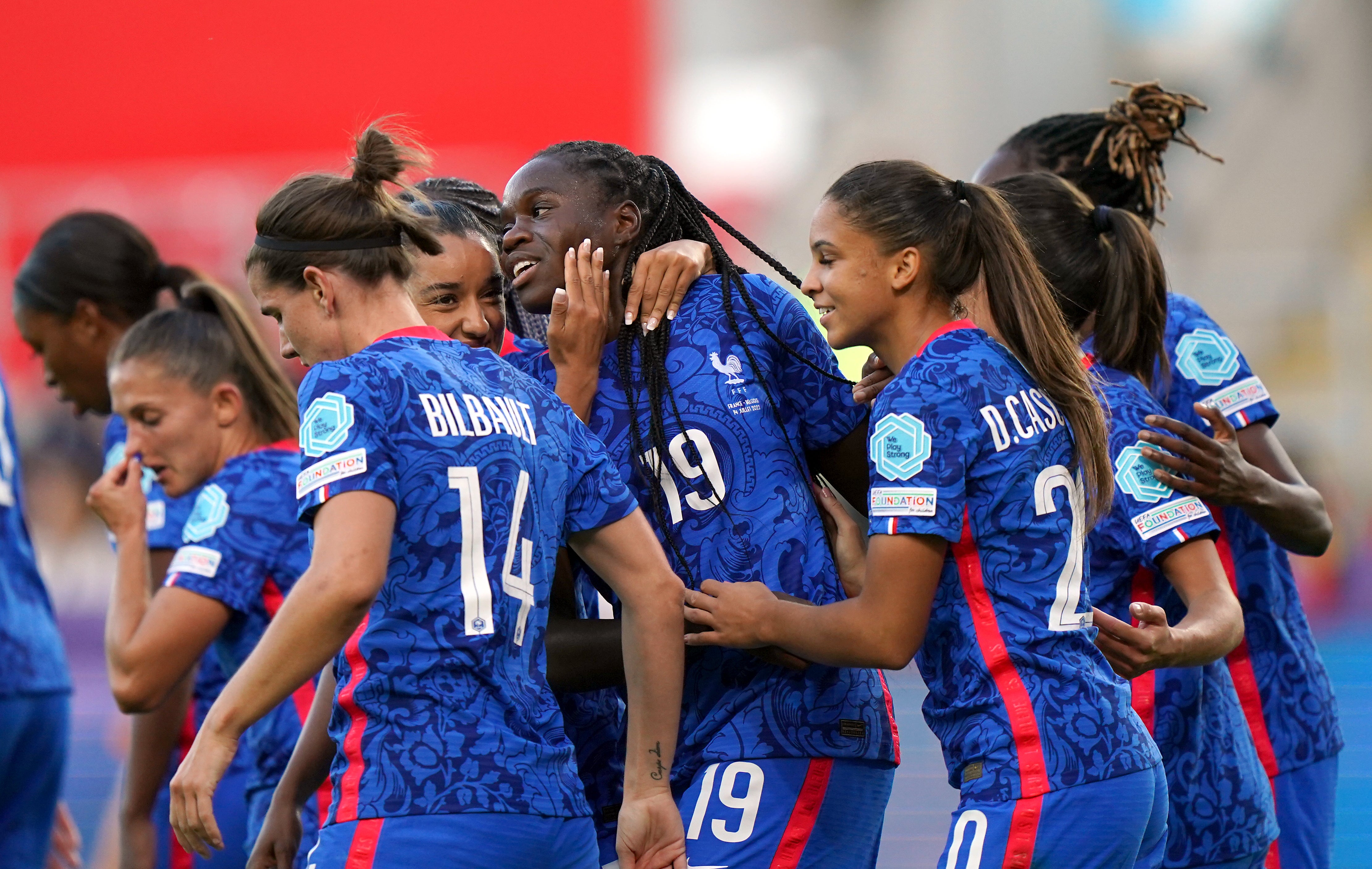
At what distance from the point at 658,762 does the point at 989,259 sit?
114cm

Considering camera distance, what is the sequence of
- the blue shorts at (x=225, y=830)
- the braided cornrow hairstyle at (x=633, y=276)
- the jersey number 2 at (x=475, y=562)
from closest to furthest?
the jersey number 2 at (x=475, y=562)
the braided cornrow hairstyle at (x=633, y=276)
the blue shorts at (x=225, y=830)

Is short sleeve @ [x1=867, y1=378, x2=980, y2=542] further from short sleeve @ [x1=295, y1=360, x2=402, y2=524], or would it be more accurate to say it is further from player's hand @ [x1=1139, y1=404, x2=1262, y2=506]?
short sleeve @ [x1=295, y1=360, x2=402, y2=524]

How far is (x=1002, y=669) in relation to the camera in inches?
103

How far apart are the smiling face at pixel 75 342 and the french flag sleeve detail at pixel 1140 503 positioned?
3.02 meters

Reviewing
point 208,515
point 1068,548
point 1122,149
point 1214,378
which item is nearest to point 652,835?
point 1068,548

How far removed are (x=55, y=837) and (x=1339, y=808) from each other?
22.9 feet

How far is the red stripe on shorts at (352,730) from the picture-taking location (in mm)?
2359

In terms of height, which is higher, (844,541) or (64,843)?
(844,541)

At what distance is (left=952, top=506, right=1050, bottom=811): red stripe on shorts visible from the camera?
256cm

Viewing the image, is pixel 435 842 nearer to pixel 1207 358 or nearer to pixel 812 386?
pixel 812 386

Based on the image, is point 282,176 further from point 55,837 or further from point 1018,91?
point 55,837

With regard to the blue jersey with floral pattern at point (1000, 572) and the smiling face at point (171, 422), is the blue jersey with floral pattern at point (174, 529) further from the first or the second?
the blue jersey with floral pattern at point (1000, 572)

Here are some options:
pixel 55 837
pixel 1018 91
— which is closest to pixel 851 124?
pixel 1018 91

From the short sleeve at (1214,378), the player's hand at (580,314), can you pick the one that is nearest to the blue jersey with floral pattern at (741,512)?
the player's hand at (580,314)
